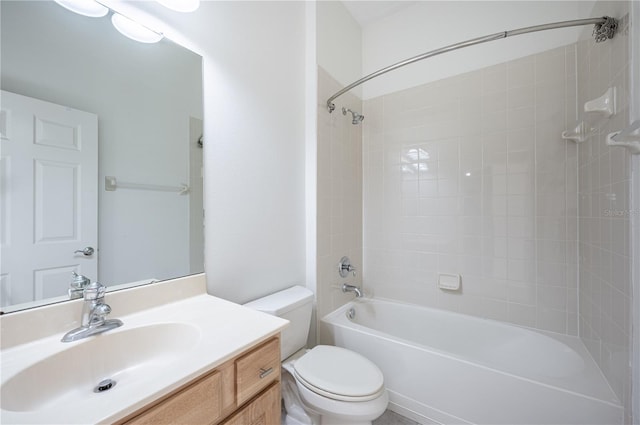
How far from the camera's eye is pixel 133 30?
975 millimetres

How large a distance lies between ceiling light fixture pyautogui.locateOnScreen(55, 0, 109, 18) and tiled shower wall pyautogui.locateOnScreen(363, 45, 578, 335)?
6.08ft

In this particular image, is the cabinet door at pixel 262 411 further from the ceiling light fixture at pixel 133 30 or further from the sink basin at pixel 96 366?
the ceiling light fixture at pixel 133 30

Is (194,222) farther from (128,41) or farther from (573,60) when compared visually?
(573,60)

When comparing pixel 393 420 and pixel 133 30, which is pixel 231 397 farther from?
pixel 133 30

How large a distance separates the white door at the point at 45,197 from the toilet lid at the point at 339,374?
3.25ft

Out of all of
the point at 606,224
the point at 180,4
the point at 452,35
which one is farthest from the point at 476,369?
the point at 452,35

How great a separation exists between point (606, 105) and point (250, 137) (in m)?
1.67

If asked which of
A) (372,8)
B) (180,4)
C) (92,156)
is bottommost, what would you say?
(92,156)

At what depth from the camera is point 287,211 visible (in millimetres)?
1661

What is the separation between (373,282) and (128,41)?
218 cm

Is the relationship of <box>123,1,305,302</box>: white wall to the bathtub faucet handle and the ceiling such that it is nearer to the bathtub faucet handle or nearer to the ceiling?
the bathtub faucet handle

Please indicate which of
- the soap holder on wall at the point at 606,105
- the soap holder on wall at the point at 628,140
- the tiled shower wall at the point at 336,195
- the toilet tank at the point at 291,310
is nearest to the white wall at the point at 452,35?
the tiled shower wall at the point at 336,195

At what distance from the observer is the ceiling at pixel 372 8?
6.68 feet

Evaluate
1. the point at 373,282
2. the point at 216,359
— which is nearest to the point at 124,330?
the point at 216,359
